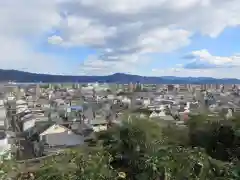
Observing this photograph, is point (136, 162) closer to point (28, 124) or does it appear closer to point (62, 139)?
point (62, 139)

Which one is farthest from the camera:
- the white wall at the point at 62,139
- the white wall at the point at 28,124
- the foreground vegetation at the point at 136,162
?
the white wall at the point at 28,124

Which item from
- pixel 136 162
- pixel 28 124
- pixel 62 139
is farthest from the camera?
pixel 28 124

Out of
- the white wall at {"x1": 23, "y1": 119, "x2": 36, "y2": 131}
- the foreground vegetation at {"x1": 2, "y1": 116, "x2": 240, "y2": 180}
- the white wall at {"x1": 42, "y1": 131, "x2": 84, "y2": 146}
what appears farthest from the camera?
the white wall at {"x1": 23, "y1": 119, "x2": 36, "y2": 131}

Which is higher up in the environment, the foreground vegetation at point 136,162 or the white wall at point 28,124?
the foreground vegetation at point 136,162

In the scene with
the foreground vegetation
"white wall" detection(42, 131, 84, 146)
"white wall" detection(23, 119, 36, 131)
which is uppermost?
the foreground vegetation

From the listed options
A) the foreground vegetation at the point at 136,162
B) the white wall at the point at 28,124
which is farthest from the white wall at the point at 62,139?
the foreground vegetation at the point at 136,162

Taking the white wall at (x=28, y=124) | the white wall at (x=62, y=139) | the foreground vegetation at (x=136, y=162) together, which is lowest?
the white wall at (x=28, y=124)

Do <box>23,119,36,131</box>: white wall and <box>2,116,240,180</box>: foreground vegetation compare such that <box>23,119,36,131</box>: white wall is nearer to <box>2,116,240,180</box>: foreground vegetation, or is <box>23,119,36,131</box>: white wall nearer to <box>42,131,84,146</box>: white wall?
<box>42,131,84,146</box>: white wall

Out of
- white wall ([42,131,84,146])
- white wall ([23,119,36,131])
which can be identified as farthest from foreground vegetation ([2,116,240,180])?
white wall ([23,119,36,131])

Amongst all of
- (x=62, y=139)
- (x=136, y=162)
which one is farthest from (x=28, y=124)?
(x=136, y=162)

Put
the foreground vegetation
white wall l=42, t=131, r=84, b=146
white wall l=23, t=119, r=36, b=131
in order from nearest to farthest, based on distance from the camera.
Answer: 1. the foreground vegetation
2. white wall l=42, t=131, r=84, b=146
3. white wall l=23, t=119, r=36, b=131

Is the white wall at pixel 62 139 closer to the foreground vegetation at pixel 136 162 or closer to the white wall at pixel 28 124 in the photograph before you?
the white wall at pixel 28 124
